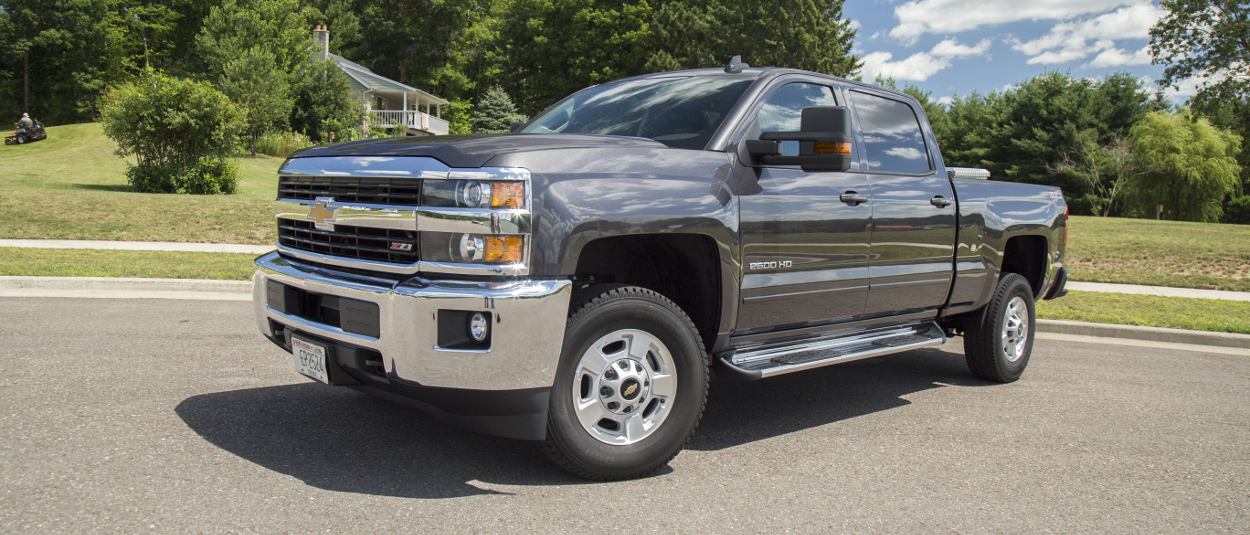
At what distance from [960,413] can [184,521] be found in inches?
171

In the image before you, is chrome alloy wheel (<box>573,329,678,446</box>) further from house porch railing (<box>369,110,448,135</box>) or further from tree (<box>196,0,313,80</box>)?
house porch railing (<box>369,110,448,135</box>)

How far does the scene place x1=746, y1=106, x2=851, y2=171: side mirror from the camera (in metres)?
4.01

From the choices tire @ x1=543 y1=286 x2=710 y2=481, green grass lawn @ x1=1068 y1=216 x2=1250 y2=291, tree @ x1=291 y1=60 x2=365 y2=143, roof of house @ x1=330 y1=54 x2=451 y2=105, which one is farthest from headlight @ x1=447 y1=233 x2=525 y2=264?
roof of house @ x1=330 y1=54 x2=451 y2=105

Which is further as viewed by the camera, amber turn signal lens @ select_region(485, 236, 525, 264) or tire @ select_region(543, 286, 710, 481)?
tire @ select_region(543, 286, 710, 481)

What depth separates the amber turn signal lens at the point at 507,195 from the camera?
336 centimetres

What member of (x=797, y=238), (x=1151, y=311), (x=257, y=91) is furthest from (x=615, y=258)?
(x=257, y=91)

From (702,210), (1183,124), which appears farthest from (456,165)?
(1183,124)

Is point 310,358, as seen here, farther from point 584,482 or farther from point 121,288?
point 121,288

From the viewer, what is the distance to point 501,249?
3.34 m

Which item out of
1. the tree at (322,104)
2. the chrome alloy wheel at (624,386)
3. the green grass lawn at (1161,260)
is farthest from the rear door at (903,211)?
the tree at (322,104)

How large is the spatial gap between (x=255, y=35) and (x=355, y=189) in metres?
47.4

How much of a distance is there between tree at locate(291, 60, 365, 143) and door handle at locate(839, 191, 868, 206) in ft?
127

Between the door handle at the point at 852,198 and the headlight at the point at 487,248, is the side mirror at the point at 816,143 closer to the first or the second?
the door handle at the point at 852,198

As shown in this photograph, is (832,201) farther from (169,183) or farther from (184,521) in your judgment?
(169,183)
